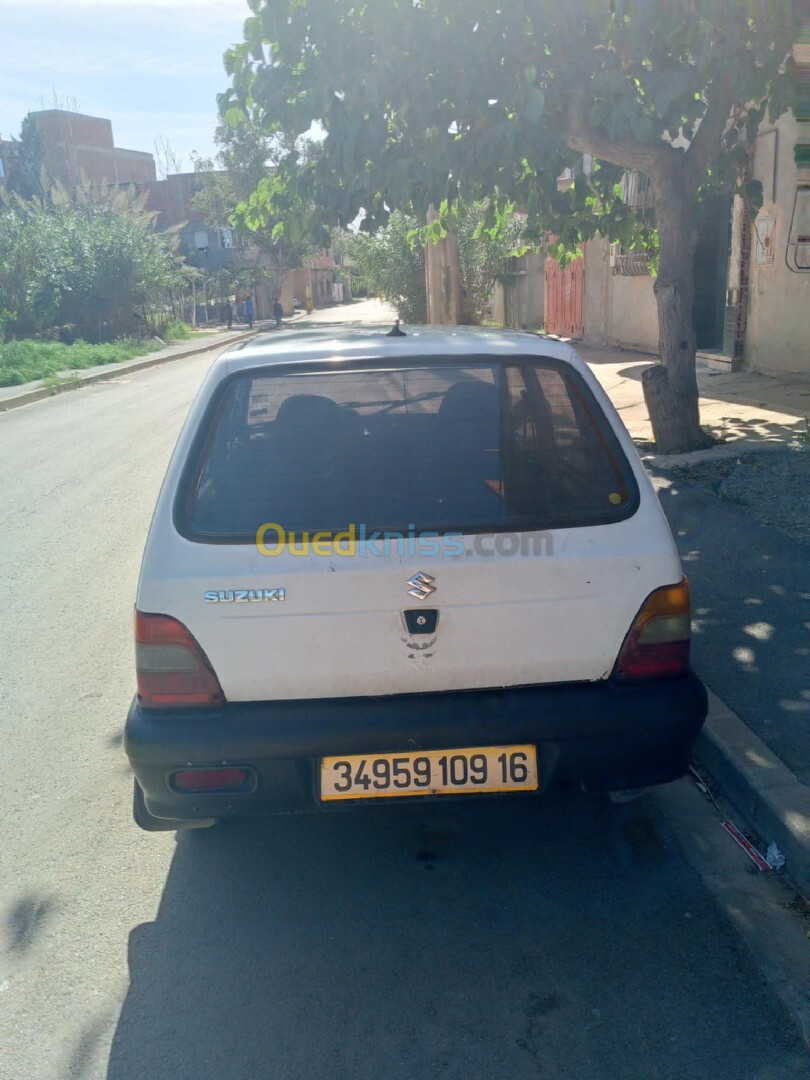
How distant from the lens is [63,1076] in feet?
7.83

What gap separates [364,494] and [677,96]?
5.49 m

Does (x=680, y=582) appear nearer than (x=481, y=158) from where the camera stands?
Yes

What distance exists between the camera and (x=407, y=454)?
3.00m

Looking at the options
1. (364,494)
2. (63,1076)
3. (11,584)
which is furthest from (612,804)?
(11,584)

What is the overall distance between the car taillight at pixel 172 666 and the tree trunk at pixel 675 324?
657cm

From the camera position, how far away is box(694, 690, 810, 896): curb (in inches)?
120

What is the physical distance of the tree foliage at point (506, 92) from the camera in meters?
7.08

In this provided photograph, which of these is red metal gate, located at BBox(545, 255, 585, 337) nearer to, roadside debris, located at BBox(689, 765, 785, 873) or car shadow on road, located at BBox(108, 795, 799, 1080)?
roadside debris, located at BBox(689, 765, 785, 873)

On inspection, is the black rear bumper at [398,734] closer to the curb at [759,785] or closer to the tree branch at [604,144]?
the curb at [759,785]

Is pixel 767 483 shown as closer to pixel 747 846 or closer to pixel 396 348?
pixel 747 846

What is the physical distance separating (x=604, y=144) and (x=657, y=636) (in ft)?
20.2

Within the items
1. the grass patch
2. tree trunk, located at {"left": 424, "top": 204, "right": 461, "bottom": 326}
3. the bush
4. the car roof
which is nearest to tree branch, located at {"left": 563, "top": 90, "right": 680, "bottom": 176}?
the car roof

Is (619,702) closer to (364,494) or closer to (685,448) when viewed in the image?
(364,494)

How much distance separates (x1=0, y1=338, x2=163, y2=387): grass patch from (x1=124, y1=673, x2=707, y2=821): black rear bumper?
68.7 ft
